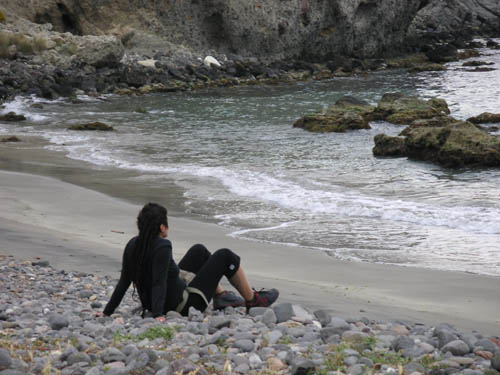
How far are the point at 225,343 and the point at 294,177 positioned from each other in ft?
34.0

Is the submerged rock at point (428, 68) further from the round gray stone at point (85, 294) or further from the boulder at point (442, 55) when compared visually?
the round gray stone at point (85, 294)

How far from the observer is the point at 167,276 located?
6.23m

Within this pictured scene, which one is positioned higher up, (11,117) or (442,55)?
(442,55)

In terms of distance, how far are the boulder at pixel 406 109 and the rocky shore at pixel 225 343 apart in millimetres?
19588

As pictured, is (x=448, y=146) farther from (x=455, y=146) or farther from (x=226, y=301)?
(x=226, y=301)

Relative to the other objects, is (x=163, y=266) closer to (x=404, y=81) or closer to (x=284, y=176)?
(x=284, y=176)

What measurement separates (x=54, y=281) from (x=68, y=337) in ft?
7.20

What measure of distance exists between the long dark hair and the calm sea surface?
3604 millimetres

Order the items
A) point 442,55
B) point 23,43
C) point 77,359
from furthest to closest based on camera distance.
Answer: point 442,55
point 23,43
point 77,359

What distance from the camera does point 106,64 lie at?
40.6 meters

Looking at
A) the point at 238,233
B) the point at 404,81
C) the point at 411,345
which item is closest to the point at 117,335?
the point at 411,345

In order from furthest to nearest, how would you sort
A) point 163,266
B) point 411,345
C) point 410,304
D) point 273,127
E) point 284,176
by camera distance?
point 273,127 < point 284,176 < point 410,304 < point 163,266 < point 411,345

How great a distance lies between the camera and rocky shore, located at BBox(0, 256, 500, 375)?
4531 millimetres

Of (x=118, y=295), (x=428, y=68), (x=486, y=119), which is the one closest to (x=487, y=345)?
(x=118, y=295)
